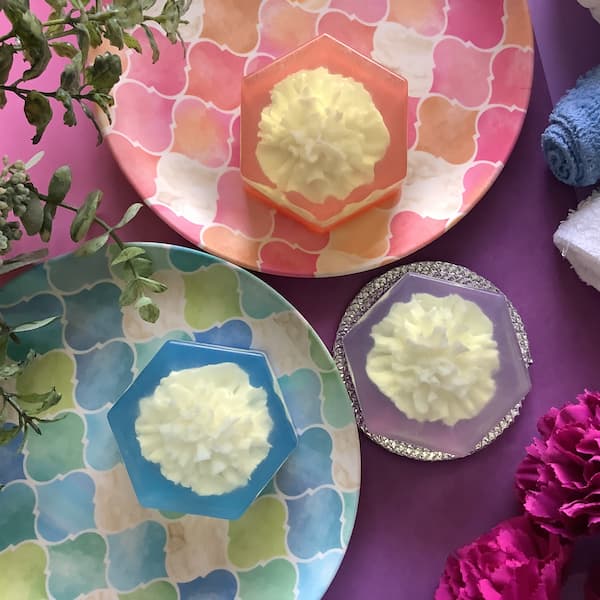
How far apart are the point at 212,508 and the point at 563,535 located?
0.34 metres

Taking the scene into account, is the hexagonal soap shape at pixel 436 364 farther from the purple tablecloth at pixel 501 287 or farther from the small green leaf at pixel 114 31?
the small green leaf at pixel 114 31

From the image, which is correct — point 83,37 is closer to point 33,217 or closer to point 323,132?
point 33,217

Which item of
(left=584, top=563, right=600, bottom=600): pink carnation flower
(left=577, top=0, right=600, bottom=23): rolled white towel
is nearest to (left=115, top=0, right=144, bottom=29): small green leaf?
(left=577, top=0, right=600, bottom=23): rolled white towel

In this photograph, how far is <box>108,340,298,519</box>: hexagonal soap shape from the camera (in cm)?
73

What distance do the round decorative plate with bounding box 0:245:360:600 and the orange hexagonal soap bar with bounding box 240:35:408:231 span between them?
0.11m

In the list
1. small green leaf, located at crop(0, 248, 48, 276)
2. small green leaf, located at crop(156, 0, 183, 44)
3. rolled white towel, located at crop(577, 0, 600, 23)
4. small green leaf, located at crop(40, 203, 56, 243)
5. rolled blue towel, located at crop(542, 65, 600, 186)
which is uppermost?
rolled white towel, located at crop(577, 0, 600, 23)

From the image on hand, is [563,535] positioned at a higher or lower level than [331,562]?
higher

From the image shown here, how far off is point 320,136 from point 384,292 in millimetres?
200

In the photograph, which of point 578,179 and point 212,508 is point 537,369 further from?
point 212,508

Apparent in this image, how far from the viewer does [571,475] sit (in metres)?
0.71

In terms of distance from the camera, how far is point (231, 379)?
0.74 metres

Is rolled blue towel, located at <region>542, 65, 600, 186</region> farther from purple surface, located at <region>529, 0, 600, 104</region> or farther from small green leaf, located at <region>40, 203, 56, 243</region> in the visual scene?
small green leaf, located at <region>40, 203, 56, 243</region>

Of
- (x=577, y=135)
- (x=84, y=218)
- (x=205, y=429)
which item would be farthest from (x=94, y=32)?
(x=577, y=135)

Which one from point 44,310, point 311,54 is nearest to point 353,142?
point 311,54
